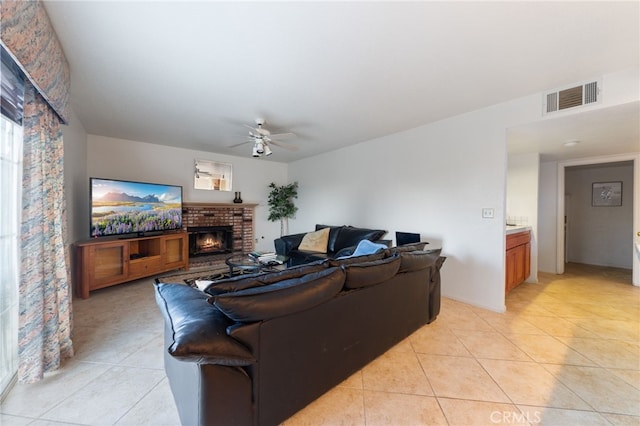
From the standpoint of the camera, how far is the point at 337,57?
1.96m

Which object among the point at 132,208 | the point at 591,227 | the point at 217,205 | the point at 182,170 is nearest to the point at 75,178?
the point at 132,208

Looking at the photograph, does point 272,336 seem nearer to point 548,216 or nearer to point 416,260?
point 416,260

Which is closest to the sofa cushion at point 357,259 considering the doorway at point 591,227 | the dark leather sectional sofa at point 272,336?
the dark leather sectional sofa at point 272,336

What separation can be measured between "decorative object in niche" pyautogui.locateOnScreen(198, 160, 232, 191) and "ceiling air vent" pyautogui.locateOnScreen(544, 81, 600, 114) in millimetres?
5326

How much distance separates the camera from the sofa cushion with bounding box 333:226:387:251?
3.91 m

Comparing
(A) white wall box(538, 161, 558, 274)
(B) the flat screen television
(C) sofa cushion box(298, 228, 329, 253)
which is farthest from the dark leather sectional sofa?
(A) white wall box(538, 161, 558, 274)

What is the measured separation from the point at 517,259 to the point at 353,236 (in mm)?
2326

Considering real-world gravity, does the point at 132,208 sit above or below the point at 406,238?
above

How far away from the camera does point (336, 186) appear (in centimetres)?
500

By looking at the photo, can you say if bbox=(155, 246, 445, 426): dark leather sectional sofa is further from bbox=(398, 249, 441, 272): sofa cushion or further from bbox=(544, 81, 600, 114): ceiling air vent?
bbox=(544, 81, 600, 114): ceiling air vent

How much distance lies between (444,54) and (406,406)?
98.1 inches

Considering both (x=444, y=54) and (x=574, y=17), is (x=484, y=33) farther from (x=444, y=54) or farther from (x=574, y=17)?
(x=574, y=17)

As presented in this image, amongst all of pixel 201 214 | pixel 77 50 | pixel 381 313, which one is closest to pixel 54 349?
pixel 77 50

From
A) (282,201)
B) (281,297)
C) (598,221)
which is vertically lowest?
(281,297)
